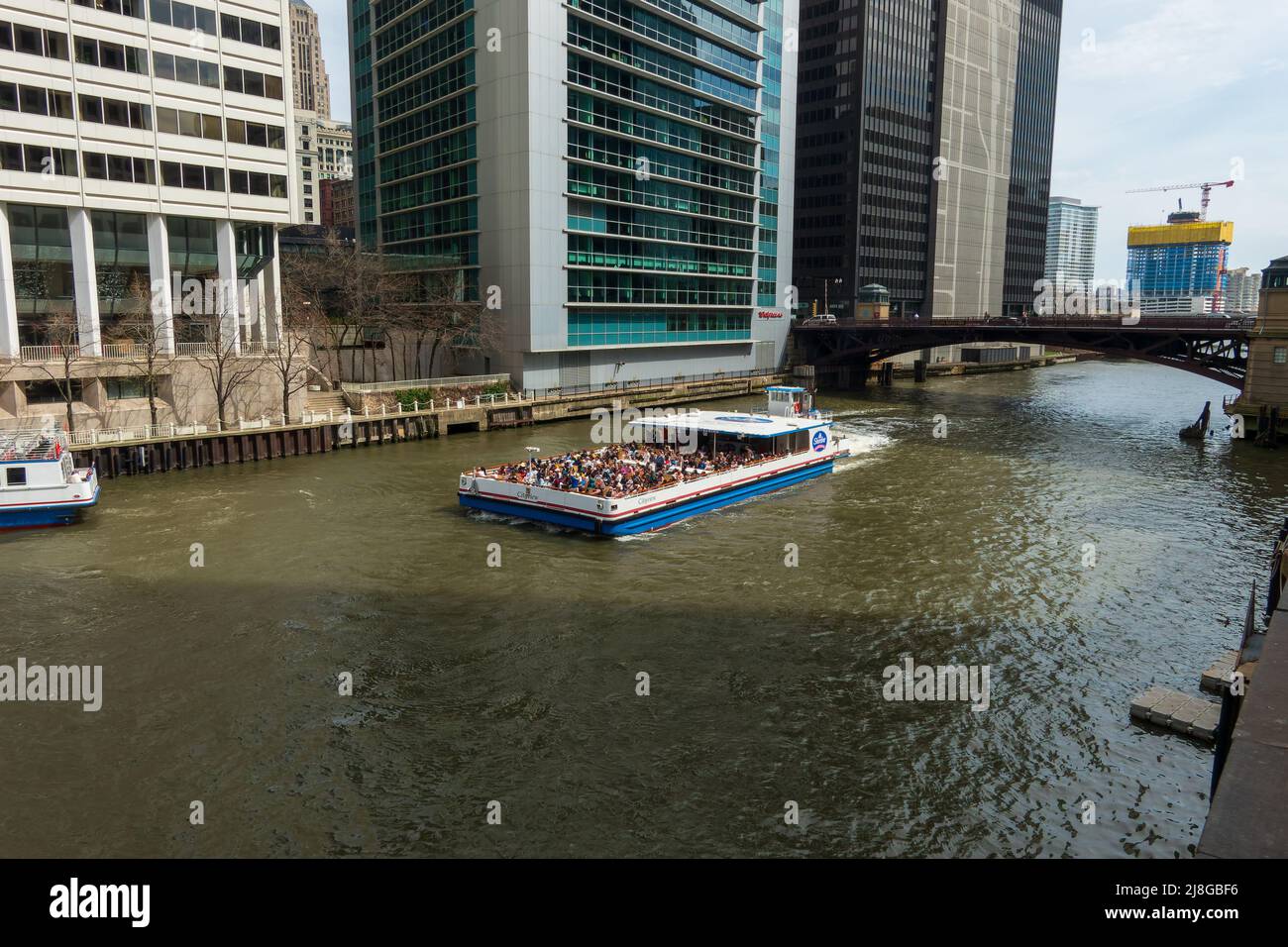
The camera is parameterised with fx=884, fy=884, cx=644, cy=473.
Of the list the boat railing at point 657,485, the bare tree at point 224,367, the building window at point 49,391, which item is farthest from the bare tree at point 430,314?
the boat railing at point 657,485

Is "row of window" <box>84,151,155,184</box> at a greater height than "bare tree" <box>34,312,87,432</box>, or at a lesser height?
greater

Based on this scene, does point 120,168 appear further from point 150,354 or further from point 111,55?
point 150,354

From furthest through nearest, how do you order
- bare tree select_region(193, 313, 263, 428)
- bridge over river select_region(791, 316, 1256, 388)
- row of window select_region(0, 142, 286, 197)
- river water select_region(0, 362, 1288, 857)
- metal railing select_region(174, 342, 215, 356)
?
bridge over river select_region(791, 316, 1256, 388) → metal railing select_region(174, 342, 215, 356) → bare tree select_region(193, 313, 263, 428) → row of window select_region(0, 142, 286, 197) → river water select_region(0, 362, 1288, 857)

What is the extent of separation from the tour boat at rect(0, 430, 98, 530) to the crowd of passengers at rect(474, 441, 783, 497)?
47.2ft

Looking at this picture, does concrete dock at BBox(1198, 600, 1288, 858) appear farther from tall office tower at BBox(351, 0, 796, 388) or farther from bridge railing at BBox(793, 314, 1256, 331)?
bridge railing at BBox(793, 314, 1256, 331)

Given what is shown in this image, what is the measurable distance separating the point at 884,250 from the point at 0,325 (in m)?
115


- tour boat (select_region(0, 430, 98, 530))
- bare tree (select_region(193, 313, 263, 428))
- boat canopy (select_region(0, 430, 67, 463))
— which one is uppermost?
bare tree (select_region(193, 313, 263, 428))

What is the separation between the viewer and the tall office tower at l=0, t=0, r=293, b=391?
4294cm

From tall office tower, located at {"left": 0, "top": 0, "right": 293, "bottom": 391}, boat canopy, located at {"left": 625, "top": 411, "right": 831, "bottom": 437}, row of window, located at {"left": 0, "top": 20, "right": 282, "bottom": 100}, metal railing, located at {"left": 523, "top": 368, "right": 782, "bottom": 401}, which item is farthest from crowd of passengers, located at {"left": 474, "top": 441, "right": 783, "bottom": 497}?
row of window, located at {"left": 0, "top": 20, "right": 282, "bottom": 100}

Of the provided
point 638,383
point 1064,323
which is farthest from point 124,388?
point 1064,323

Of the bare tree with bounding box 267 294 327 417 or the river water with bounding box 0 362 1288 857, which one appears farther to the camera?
the bare tree with bounding box 267 294 327 417

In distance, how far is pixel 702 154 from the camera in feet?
249
